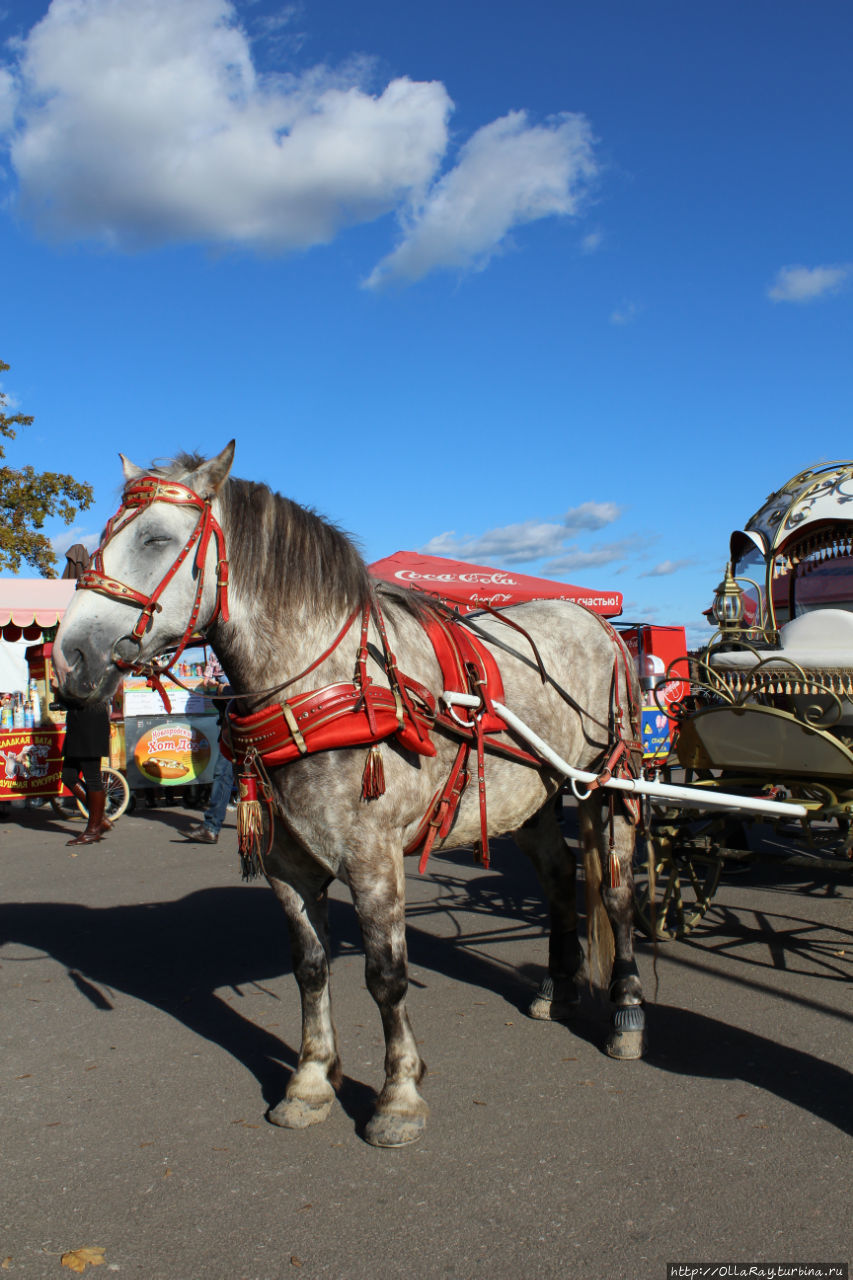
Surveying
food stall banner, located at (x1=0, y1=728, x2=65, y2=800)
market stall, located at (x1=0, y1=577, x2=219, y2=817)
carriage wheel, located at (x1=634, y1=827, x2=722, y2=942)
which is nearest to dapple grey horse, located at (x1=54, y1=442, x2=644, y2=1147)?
carriage wheel, located at (x1=634, y1=827, x2=722, y2=942)

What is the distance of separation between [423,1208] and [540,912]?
11.7ft

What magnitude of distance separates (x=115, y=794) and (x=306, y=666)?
29.8ft

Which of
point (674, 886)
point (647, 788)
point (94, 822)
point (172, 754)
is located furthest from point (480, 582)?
point (647, 788)

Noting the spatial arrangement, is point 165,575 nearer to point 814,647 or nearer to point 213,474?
point 213,474

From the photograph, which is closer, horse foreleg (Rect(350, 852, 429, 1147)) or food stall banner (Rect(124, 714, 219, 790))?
horse foreleg (Rect(350, 852, 429, 1147))

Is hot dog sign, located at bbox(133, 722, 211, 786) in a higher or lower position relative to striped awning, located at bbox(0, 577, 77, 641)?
lower

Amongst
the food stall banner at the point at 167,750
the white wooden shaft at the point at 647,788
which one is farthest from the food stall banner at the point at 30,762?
the white wooden shaft at the point at 647,788

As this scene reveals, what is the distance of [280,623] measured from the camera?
307 cm

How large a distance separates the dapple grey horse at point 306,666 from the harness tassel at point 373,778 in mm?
39

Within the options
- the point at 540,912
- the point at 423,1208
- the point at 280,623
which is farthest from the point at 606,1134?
the point at 540,912

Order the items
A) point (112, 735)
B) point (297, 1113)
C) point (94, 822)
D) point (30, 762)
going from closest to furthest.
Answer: point (297, 1113) → point (94, 822) → point (30, 762) → point (112, 735)

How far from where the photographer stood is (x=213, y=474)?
3045 millimetres

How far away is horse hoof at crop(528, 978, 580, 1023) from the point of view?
4230 mm

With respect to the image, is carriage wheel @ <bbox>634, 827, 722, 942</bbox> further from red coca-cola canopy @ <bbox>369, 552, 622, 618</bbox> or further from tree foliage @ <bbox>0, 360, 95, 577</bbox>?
tree foliage @ <bbox>0, 360, 95, 577</bbox>
